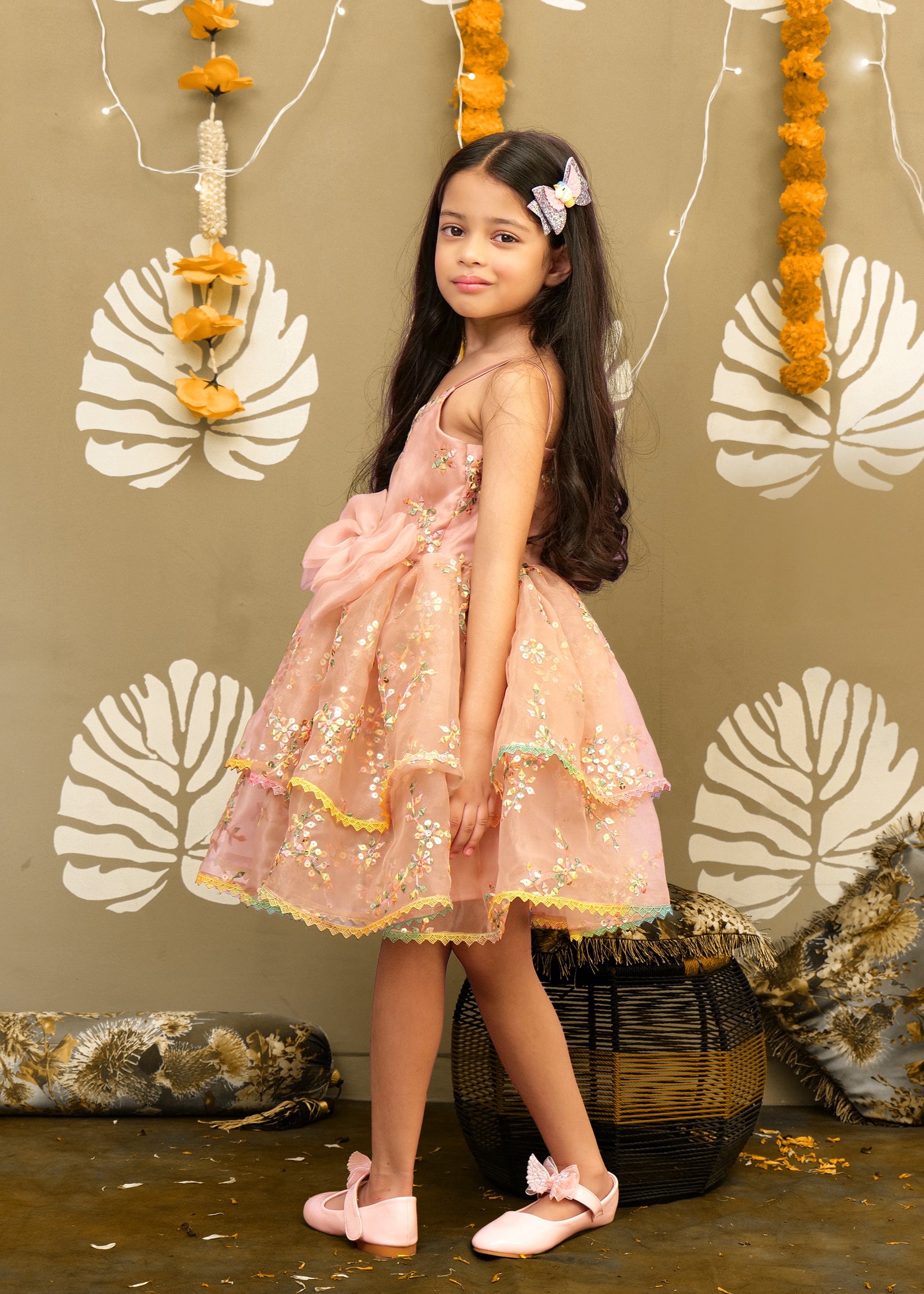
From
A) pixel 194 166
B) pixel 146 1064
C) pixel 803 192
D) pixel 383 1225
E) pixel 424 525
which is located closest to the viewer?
pixel 383 1225

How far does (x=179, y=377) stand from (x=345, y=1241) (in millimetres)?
1437

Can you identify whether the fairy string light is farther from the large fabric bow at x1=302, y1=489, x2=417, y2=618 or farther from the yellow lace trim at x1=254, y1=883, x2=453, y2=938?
the yellow lace trim at x1=254, y1=883, x2=453, y2=938

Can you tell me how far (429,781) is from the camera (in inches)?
50.3

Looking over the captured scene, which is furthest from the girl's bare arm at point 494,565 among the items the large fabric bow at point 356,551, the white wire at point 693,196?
the white wire at point 693,196

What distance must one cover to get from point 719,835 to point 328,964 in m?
0.73

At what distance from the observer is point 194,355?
2102mm

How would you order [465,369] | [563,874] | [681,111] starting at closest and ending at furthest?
[563,874] < [465,369] < [681,111]

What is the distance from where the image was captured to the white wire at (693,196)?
205cm

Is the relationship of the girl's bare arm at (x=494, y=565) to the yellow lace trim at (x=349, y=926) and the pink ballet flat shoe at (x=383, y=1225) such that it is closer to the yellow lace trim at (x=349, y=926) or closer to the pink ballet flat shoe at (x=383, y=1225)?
the yellow lace trim at (x=349, y=926)

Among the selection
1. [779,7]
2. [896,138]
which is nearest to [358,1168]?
[896,138]

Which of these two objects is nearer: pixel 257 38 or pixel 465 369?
pixel 465 369

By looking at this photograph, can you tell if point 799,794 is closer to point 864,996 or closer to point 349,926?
point 864,996

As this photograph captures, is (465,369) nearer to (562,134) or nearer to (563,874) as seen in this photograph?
(563,874)

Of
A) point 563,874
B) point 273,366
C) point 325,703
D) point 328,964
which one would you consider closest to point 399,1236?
point 563,874
